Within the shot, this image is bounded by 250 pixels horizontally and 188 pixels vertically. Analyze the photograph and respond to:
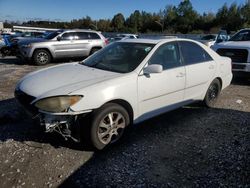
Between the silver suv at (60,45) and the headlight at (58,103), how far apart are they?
9.53m

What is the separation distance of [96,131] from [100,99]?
1.41ft

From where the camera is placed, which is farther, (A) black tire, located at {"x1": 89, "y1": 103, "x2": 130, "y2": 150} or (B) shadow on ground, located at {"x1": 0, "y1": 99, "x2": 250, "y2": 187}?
(A) black tire, located at {"x1": 89, "y1": 103, "x2": 130, "y2": 150}

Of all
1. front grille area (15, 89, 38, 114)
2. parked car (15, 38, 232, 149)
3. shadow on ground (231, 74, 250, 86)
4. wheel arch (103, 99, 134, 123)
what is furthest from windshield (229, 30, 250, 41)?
front grille area (15, 89, 38, 114)

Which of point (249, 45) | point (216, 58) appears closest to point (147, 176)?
point (216, 58)

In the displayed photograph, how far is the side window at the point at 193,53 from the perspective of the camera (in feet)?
16.6

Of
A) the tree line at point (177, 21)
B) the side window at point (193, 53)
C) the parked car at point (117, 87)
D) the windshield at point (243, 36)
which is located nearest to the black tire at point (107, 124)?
the parked car at point (117, 87)

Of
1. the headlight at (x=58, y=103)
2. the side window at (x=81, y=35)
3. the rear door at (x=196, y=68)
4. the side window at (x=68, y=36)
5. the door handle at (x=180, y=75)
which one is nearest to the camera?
the headlight at (x=58, y=103)

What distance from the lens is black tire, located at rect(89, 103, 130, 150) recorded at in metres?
3.65

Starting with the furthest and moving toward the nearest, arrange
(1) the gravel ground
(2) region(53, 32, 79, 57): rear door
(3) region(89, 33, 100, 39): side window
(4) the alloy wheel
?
(3) region(89, 33, 100, 39): side window
(2) region(53, 32, 79, 57): rear door
(4) the alloy wheel
(1) the gravel ground

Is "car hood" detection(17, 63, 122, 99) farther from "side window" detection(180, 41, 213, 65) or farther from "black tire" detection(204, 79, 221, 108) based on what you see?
A: "black tire" detection(204, 79, 221, 108)

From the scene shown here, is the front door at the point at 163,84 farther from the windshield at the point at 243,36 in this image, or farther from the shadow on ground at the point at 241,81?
the windshield at the point at 243,36

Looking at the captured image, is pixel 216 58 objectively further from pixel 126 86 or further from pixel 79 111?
pixel 79 111

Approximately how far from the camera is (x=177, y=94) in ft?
15.8

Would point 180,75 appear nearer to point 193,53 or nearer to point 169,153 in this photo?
point 193,53
